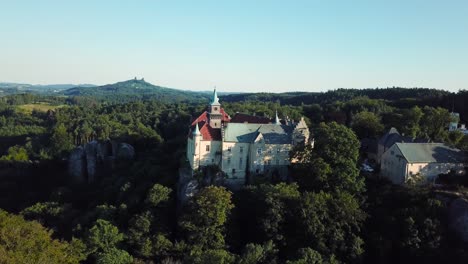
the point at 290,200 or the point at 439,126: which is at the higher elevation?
the point at 439,126

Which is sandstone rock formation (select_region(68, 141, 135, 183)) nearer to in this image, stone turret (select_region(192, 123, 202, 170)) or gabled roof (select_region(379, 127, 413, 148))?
stone turret (select_region(192, 123, 202, 170))

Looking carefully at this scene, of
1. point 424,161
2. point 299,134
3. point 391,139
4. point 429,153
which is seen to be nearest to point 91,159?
point 299,134

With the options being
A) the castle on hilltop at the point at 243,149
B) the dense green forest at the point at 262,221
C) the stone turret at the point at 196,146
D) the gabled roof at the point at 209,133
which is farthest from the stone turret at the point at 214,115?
the dense green forest at the point at 262,221

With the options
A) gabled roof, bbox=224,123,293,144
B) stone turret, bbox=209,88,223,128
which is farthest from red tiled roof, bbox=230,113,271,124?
gabled roof, bbox=224,123,293,144

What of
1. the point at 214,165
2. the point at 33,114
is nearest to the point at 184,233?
the point at 214,165

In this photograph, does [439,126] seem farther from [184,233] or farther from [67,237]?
[67,237]

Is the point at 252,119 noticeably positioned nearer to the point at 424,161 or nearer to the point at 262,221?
the point at 262,221
